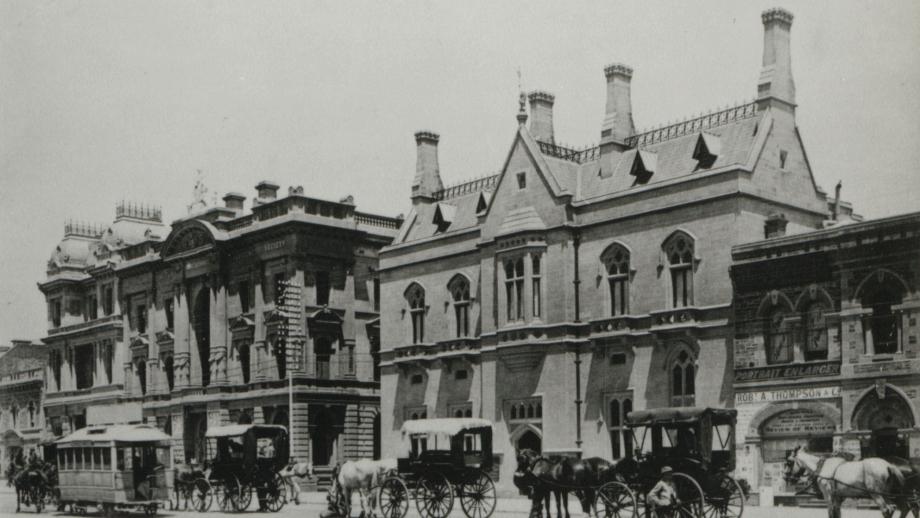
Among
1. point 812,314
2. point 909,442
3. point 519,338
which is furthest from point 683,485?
point 519,338

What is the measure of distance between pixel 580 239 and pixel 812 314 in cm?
1019

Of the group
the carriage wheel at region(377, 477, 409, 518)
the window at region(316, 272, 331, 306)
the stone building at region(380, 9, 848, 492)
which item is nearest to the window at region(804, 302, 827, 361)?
the stone building at region(380, 9, 848, 492)

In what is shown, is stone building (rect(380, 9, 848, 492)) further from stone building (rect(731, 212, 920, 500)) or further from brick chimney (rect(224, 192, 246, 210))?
brick chimney (rect(224, 192, 246, 210))

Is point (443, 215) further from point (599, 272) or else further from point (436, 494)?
point (436, 494)

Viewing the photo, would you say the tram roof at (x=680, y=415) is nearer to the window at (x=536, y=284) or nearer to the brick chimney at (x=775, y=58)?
the brick chimney at (x=775, y=58)

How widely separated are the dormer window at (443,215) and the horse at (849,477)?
91.2 ft

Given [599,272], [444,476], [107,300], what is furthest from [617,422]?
[107,300]

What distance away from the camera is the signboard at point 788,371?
3189 centimetres

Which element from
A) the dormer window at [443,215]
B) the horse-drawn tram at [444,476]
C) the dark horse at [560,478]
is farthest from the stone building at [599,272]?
the dark horse at [560,478]

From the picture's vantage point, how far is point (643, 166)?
130 feet

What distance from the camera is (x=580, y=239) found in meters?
40.7

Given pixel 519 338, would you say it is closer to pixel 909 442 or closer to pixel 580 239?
pixel 580 239

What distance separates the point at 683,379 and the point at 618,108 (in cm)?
1121

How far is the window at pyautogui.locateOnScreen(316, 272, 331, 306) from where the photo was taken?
5384 centimetres
